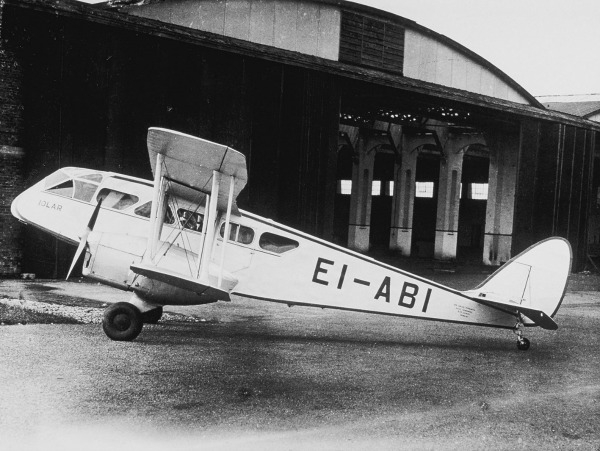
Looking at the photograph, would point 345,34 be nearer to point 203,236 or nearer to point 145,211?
point 145,211

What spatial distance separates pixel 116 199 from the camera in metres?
11.0

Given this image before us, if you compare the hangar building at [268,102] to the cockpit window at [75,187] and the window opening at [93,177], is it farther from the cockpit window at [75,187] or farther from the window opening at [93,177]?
the window opening at [93,177]

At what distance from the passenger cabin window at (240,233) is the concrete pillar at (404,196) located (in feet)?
87.3

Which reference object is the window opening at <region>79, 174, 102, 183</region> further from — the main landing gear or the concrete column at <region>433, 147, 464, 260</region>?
the concrete column at <region>433, 147, 464, 260</region>

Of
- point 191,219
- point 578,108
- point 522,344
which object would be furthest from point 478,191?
point 191,219

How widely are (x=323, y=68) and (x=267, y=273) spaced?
41.6ft

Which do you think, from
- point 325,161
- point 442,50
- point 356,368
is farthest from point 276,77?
point 356,368

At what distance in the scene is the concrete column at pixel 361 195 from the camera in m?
38.0

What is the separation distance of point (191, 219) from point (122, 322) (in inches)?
76.3

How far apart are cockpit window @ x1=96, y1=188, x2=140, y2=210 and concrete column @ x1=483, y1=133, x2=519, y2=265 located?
80.1 ft

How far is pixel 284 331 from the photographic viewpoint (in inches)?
498

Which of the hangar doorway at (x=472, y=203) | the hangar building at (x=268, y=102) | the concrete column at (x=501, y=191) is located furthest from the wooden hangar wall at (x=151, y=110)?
the hangar doorway at (x=472, y=203)

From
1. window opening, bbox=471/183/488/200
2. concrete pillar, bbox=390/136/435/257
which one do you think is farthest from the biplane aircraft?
window opening, bbox=471/183/488/200

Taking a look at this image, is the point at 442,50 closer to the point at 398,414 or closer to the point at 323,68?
the point at 323,68
